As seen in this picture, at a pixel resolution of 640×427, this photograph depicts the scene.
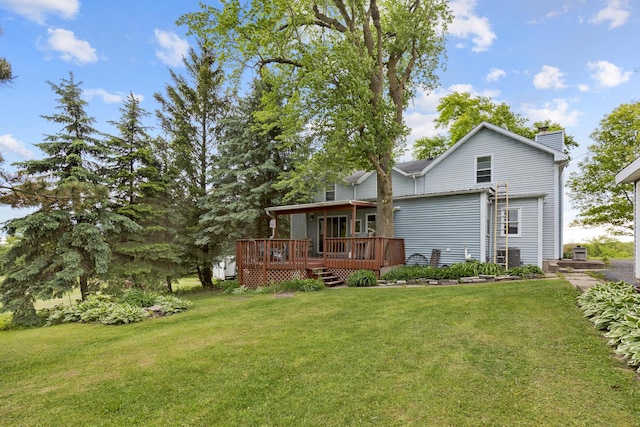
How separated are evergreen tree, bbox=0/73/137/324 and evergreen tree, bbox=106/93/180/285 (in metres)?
0.76

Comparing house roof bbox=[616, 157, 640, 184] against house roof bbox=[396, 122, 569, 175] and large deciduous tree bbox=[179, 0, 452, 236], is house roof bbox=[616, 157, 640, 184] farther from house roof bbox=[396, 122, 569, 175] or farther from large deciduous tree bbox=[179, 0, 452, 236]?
large deciduous tree bbox=[179, 0, 452, 236]

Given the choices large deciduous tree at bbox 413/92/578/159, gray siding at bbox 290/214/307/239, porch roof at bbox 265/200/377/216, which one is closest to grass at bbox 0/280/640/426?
porch roof at bbox 265/200/377/216

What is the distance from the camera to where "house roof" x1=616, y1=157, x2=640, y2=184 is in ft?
22.0

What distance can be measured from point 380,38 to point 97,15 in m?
9.91

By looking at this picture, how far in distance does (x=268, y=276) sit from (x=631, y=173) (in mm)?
10503

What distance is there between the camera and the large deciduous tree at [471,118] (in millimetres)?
24091

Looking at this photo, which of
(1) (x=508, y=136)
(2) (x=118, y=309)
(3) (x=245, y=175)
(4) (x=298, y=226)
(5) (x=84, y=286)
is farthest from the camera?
(4) (x=298, y=226)

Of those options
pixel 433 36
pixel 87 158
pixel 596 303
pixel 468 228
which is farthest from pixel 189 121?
pixel 596 303

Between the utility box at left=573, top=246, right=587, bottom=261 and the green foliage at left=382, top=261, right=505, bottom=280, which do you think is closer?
the green foliage at left=382, top=261, right=505, bottom=280

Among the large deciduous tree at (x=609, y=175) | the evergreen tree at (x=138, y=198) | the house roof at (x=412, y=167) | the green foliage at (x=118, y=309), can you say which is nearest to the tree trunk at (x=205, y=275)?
the evergreen tree at (x=138, y=198)

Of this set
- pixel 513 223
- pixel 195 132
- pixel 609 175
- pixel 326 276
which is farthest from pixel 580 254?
pixel 195 132

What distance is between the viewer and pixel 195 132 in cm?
1703

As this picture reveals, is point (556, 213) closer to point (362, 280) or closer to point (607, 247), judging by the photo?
point (362, 280)

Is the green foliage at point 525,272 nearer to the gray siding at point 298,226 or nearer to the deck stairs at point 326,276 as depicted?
the deck stairs at point 326,276
